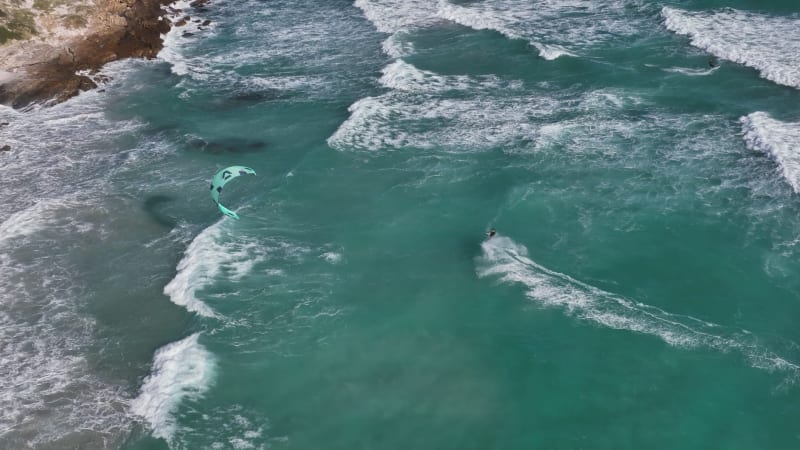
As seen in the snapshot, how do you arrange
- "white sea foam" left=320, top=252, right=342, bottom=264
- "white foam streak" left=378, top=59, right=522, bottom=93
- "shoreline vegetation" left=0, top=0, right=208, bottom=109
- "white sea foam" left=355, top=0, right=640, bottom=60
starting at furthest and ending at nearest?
"white sea foam" left=355, top=0, right=640, bottom=60, "shoreline vegetation" left=0, top=0, right=208, bottom=109, "white foam streak" left=378, top=59, right=522, bottom=93, "white sea foam" left=320, top=252, right=342, bottom=264

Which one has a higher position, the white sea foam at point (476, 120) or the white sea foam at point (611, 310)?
the white sea foam at point (476, 120)

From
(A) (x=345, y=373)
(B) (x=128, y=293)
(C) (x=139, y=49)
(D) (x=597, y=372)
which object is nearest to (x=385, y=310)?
(A) (x=345, y=373)

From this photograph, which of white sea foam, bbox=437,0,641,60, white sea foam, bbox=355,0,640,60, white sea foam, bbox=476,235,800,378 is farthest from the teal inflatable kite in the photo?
white sea foam, bbox=437,0,641,60

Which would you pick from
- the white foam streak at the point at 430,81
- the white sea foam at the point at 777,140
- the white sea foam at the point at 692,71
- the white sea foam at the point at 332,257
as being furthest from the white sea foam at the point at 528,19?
the white sea foam at the point at 332,257

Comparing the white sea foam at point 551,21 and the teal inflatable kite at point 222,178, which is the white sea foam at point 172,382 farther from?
the white sea foam at point 551,21

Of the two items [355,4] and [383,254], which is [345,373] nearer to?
[383,254]

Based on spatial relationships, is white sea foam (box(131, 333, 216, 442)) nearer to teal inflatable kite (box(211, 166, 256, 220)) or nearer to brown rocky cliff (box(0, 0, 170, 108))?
teal inflatable kite (box(211, 166, 256, 220))
